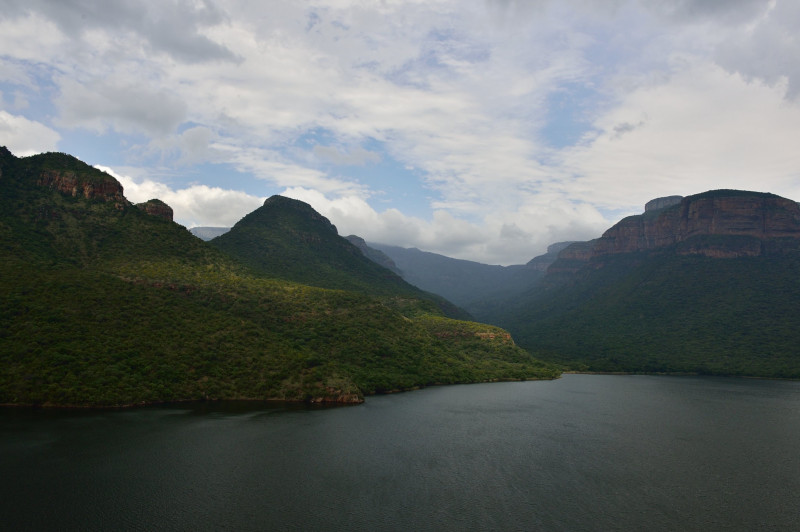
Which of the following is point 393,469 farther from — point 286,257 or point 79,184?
point 286,257

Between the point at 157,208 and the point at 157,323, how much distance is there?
6052cm

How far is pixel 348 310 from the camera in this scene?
124500mm

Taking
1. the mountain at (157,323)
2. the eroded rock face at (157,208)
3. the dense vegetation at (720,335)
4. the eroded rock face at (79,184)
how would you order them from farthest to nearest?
the dense vegetation at (720,335), the eroded rock face at (157,208), the eroded rock face at (79,184), the mountain at (157,323)

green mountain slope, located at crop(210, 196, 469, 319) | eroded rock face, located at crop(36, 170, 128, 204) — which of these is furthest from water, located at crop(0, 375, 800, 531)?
green mountain slope, located at crop(210, 196, 469, 319)

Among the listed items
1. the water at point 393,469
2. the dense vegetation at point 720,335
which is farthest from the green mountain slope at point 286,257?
the water at point 393,469

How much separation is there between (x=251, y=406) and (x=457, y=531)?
52.0 m

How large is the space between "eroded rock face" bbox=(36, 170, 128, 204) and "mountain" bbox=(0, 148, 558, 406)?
1.06 feet

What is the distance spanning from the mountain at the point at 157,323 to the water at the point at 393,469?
6.86 m

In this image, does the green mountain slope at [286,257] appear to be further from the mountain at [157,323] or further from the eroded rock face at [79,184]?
the eroded rock face at [79,184]

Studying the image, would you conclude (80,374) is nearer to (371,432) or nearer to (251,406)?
(251,406)

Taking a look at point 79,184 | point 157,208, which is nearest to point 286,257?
point 157,208

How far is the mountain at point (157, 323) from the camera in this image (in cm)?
7425

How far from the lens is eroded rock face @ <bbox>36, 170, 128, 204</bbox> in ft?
390

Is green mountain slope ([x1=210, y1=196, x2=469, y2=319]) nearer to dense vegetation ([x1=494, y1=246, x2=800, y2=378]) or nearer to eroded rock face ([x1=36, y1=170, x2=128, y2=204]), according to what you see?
eroded rock face ([x1=36, y1=170, x2=128, y2=204])
